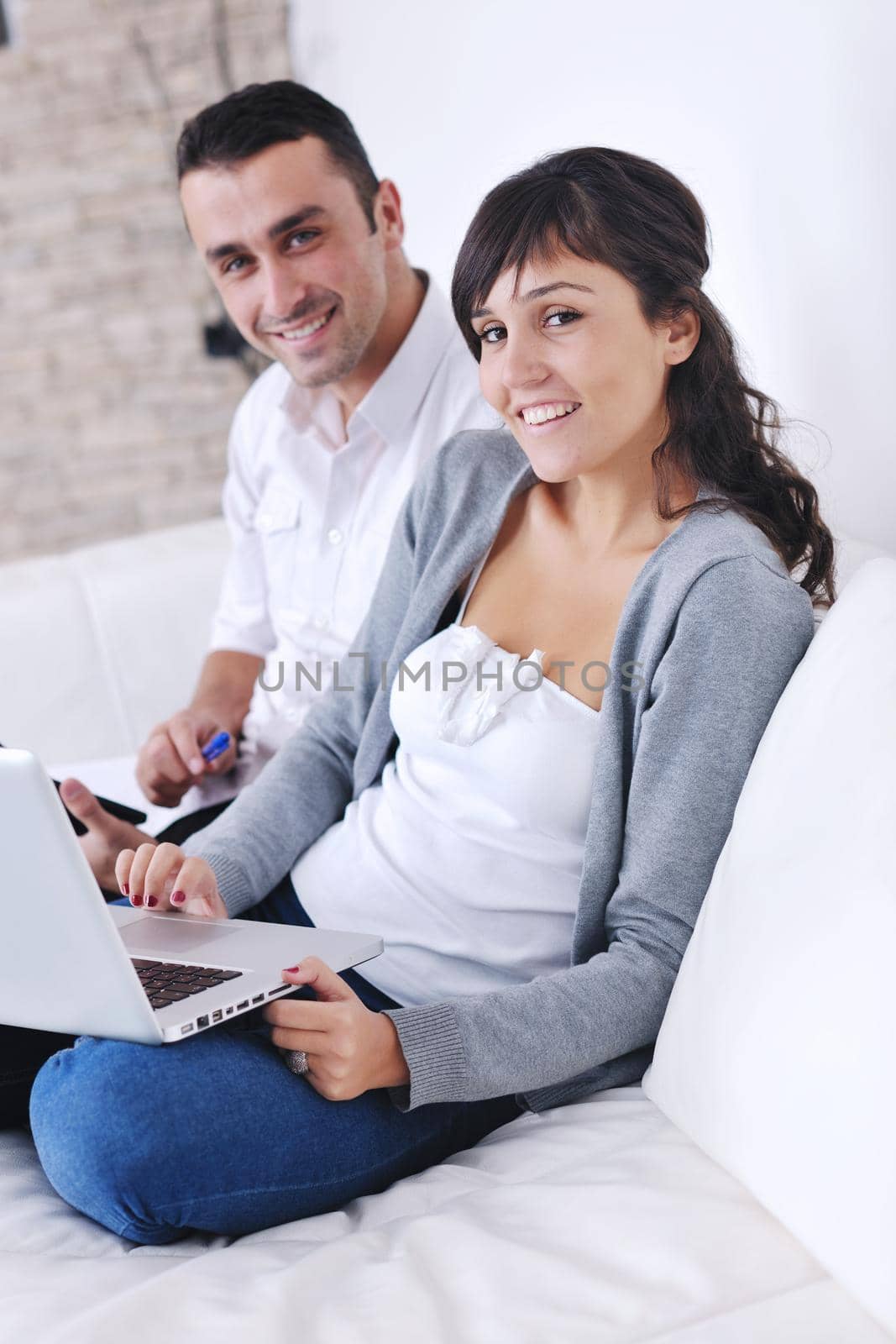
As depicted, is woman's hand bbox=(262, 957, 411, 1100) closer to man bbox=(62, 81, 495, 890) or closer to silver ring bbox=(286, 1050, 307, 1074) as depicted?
silver ring bbox=(286, 1050, 307, 1074)

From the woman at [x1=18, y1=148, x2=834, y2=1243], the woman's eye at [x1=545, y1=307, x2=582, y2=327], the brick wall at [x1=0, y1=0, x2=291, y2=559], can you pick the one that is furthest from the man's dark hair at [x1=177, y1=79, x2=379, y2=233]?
the brick wall at [x1=0, y1=0, x2=291, y2=559]

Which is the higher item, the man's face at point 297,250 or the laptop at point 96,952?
the man's face at point 297,250

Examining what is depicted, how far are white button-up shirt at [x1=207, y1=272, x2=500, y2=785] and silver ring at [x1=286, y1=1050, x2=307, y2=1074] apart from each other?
32.2 inches

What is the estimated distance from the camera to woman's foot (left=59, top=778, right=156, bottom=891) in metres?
1.47

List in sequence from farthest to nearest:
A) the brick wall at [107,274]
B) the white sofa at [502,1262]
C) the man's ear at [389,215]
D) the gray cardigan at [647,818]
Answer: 1. the brick wall at [107,274]
2. the man's ear at [389,215]
3. the gray cardigan at [647,818]
4. the white sofa at [502,1262]

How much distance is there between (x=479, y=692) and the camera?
3.89 feet

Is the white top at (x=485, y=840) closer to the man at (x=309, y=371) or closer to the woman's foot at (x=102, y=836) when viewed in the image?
the woman's foot at (x=102, y=836)

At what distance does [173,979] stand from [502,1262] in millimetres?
336

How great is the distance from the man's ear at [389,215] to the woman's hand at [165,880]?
103 centimetres

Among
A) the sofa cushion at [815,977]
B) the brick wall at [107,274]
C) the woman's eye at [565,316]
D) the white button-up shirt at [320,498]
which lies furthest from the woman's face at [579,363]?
the brick wall at [107,274]

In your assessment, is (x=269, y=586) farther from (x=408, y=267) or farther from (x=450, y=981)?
(x=450, y=981)

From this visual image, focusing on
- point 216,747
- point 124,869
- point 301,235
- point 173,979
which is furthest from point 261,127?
point 173,979

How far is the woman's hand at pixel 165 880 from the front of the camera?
1.14 meters

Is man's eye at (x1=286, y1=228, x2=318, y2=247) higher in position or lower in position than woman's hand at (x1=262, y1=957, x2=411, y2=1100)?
higher
